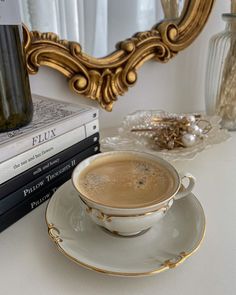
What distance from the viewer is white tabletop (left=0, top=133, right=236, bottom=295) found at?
29cm

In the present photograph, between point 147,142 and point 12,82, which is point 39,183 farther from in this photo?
point 147,142

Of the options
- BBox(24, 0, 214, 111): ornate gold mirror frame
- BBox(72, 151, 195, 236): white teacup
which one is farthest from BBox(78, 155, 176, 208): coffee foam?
BBox(24, 0, 214, 111): ornate gold mirror frame

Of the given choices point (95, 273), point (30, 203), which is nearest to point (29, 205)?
point (30, 203)

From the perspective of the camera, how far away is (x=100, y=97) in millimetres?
585

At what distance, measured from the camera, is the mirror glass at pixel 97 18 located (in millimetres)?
475

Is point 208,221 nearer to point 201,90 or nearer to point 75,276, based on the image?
point 75,276

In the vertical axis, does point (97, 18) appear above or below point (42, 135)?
above

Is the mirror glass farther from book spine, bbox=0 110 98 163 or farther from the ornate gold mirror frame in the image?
book spine, bbox=0 110 98 163

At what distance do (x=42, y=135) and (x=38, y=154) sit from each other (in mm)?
24

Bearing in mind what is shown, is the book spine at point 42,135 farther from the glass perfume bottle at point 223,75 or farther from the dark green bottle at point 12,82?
the glass perfume bottle at point 223,75

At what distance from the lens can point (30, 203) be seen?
39 centimetres

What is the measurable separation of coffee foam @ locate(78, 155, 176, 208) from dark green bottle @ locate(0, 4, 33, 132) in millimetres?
110

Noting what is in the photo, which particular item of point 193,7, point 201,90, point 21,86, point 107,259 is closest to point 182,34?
point 193,7

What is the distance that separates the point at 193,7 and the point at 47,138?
0.43 m
